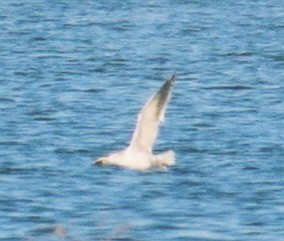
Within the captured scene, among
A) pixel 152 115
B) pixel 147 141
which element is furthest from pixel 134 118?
pixel 152 115

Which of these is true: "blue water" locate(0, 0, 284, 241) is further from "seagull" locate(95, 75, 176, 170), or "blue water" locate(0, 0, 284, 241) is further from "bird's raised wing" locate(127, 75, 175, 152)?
"bird's raised wing" locate(127, 75, 175, 152)

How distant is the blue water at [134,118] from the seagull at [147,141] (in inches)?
16.3

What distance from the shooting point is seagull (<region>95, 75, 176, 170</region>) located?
56.6 feet

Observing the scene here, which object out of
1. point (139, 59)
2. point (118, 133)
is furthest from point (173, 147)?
point (139, 59)

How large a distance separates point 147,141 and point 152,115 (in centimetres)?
62

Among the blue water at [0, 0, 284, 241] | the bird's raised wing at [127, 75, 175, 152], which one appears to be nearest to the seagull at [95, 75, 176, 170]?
the bird's raised wing at [127, 75, 175, 152]

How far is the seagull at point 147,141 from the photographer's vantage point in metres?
17.2

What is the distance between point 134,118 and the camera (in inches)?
1002

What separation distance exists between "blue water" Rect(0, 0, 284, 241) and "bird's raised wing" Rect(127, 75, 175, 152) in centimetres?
74

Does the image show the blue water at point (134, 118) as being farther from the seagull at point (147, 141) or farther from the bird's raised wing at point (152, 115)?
the bird's raised wing at point (152, 115)

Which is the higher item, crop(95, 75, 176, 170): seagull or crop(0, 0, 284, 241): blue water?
crop(0, 0, 284, 241): blue water

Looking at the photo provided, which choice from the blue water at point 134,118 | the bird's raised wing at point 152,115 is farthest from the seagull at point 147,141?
the blue water at point 134,118

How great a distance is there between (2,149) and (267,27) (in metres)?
16.9

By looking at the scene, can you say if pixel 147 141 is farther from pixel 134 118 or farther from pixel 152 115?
pixel 134 118
